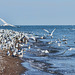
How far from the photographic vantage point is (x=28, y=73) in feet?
48.2

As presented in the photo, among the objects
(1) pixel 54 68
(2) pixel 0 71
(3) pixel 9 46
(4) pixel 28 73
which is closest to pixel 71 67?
(1) pixel 54 68

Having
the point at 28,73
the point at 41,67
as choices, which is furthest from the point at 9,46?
the point at 28,73

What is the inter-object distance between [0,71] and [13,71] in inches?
37.6

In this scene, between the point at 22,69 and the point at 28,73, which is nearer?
the point at 28,73

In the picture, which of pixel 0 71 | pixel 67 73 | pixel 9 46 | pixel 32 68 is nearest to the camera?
pixel 0 71

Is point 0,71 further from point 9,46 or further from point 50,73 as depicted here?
point 9,46

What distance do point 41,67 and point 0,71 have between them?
362cm

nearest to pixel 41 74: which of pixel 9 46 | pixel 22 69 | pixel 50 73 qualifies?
pixel 50 73

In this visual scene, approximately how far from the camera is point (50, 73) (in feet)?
49.1

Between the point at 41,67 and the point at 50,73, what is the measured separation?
188cm

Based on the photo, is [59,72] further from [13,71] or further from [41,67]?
[13,71]

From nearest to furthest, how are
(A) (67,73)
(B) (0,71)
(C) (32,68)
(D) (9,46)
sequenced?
(B) (0,71) < (A) (67,73) < (C) (32,68) < (D) (9,46)

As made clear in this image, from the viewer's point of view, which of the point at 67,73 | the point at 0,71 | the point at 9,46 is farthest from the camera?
the point at 9,46

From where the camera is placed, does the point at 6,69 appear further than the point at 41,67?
No
